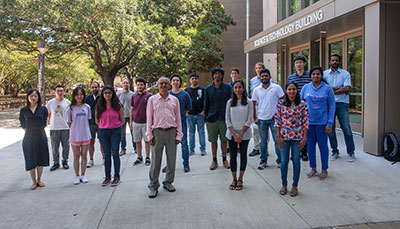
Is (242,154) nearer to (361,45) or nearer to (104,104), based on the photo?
(104,104)

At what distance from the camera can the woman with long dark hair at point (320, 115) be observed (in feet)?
17.1

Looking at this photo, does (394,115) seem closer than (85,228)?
No

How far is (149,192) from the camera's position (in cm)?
492

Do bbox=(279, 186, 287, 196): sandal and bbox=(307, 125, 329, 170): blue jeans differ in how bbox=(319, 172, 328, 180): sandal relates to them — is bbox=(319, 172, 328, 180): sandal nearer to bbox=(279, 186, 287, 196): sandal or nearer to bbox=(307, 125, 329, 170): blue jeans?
bbox=(307, 125, 329, 170): blue jeans

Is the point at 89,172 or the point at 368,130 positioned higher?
the point at 368,130

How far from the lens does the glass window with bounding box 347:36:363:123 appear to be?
9102 mm

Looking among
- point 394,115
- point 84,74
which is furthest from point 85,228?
point 84,74

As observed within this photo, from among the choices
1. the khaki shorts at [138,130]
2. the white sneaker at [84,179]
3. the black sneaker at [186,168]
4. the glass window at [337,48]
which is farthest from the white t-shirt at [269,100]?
the glass window at [337,48]

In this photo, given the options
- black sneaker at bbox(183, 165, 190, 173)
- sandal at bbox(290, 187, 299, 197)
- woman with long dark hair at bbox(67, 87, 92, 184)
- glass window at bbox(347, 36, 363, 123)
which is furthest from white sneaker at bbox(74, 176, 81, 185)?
glass window at bbox(347, 36, 363, 123)

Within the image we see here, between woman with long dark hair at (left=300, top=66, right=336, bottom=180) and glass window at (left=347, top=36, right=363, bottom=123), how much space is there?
4671 millimetres

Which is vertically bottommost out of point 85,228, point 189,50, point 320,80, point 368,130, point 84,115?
point 85,228

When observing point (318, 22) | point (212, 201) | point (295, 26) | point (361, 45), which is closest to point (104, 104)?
point (212, 201)

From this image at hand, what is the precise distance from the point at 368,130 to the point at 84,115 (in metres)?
5.81

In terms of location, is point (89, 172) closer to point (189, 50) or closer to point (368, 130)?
point (368, 130)
